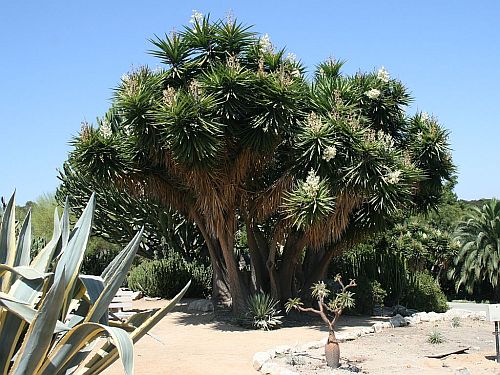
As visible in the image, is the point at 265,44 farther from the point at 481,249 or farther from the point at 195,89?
the point at 481,249

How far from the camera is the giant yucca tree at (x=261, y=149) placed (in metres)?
11.9

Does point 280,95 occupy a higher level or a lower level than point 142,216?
higher

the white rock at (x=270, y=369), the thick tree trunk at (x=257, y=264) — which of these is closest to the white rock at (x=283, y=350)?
the white rock at (x=270, y=369)

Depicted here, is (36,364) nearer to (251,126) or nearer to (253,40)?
(251,126)

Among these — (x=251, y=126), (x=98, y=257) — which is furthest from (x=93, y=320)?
(x=98, y=257)

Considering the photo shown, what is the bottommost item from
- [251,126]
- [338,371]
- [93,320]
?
[338,371]

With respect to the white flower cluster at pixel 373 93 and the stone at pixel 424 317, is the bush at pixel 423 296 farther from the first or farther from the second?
the white flower cluster at pixel 373 93

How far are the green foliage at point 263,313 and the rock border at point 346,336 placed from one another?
1.74 meters

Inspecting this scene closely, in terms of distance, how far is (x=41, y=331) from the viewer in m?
2.76

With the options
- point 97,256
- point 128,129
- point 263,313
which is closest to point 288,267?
point 263,313

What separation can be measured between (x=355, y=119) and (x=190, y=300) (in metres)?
7.51

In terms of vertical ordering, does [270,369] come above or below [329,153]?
below

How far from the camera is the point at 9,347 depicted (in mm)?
3037

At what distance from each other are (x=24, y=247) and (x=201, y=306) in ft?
42.1
